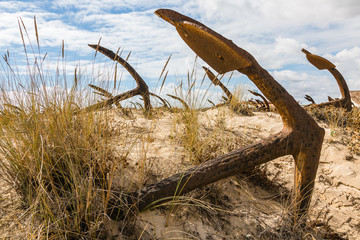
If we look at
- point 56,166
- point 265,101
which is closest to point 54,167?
point 56,166

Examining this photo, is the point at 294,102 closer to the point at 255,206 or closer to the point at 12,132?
the point at 255,206

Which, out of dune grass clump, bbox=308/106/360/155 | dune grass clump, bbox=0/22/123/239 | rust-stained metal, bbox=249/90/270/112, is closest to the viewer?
dune grass clump, bbox=0/22/123/239

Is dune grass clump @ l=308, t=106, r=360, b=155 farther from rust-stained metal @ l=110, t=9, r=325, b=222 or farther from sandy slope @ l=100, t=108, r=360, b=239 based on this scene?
rust-stained metal @ l=110, t=9, r=325, b=222

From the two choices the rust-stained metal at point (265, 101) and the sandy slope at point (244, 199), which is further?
the rust-stained metal at point (265, 101)

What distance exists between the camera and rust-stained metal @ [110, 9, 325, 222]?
210 centimetres

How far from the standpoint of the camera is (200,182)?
85.7 inches

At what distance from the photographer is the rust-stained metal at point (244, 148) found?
2.10 m

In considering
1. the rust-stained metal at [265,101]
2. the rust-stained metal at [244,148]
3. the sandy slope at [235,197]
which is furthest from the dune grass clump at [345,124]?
the rust-stained metal at [244,148]

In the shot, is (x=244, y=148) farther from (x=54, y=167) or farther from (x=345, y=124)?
(x=345, y=124)

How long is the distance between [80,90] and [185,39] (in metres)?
1.50

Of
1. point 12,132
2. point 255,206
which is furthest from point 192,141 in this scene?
point 12,132

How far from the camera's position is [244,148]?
7.59 feet

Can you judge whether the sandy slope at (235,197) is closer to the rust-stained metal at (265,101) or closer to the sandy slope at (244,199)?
the sandy slope at (244,199)

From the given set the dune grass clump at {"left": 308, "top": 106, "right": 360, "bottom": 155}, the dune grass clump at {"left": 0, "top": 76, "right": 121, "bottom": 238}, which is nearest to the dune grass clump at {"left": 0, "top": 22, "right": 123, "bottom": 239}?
the dune grass clump at {"left": 0, "top": 76, "right": 121, "bottom": 238}
